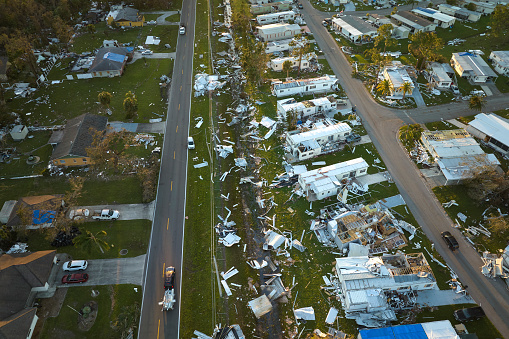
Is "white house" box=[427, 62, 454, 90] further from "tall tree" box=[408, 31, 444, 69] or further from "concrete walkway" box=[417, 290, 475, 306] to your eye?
"concrete walkway" box=[417, 290, 475, 306]

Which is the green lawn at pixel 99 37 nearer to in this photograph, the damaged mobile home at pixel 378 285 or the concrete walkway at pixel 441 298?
the damaged mobile home at pixel 378 285

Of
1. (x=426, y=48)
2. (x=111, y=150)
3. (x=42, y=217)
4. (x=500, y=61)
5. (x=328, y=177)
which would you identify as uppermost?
(x=426, y=48)

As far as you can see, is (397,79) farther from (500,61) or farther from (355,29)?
(500,61)

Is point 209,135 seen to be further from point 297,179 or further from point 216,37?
point 216,37

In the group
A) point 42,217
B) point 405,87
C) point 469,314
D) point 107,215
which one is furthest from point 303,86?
point 42,217

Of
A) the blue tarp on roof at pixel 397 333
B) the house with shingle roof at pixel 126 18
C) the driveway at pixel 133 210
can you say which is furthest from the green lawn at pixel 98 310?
the house with shingle roof at pixel 126 18

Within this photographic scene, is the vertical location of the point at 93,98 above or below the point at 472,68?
below

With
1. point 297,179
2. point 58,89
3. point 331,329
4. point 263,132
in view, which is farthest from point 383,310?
point 58,89
